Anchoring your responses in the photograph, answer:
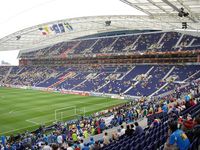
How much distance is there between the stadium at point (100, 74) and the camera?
23484 millimetres

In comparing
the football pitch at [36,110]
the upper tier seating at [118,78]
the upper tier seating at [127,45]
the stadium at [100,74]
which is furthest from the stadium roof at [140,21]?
the football pitch at [36,110]

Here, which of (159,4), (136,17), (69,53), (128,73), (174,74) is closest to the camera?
(159,4)

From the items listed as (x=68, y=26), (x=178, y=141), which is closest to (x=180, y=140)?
(x=178, y=141)

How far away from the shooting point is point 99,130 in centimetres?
1756

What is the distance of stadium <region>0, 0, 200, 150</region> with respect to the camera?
77.0 ft

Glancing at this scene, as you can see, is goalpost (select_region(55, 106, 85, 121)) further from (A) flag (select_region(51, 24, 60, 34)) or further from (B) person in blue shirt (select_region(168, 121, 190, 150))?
(B) person in blue shirt (select_region(168, 121, 190, 150))

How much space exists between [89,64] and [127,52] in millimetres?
10523

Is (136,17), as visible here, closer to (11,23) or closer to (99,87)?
(99,87)

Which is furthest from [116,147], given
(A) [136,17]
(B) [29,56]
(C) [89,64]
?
(B) [29,56]

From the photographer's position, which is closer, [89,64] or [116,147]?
[116,147]

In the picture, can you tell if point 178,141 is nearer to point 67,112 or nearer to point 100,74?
point 67,112

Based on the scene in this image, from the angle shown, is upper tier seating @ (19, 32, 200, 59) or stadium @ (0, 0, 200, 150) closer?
stadium @ (0, 0, 200, 150)

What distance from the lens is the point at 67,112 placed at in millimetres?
33094

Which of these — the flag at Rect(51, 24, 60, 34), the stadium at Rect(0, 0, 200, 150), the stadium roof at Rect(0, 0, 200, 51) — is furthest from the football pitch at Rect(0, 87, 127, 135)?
the flag at Rect(51, 24, 60, 34)
